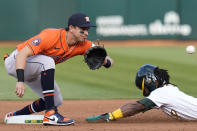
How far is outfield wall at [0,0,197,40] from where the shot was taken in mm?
16047

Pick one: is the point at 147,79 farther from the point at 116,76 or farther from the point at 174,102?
the point at 116,76


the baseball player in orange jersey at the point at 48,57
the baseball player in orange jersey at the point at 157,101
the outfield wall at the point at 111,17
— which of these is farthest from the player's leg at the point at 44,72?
the outfield wall at the point at 111,17

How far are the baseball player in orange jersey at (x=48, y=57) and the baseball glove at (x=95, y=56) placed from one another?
118 millimetres

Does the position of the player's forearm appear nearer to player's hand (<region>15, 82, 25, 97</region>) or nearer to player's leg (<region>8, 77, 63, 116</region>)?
player's hand (<region>15, 82, 25, 97</region>)

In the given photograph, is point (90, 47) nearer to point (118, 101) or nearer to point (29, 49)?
point (29, 49)

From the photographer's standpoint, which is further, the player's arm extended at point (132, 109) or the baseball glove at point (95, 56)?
the baseball glove at point (95, 56)

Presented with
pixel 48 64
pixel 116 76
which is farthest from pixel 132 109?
pixel 116 76

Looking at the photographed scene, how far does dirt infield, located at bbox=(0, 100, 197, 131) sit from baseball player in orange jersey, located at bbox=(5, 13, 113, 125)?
0.80ft

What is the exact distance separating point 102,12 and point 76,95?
8483mm

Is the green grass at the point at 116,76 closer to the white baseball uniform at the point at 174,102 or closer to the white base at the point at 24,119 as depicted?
the white base at the point at 24,119

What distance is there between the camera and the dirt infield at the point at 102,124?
496 cm

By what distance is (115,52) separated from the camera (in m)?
13.8

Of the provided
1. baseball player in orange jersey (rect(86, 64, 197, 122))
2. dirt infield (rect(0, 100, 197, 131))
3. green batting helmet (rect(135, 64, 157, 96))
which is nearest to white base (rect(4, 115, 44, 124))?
dirt infield (rect(0, 100, 197, 131))

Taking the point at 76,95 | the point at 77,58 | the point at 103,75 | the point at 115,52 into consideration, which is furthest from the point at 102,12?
the point at 76,95
